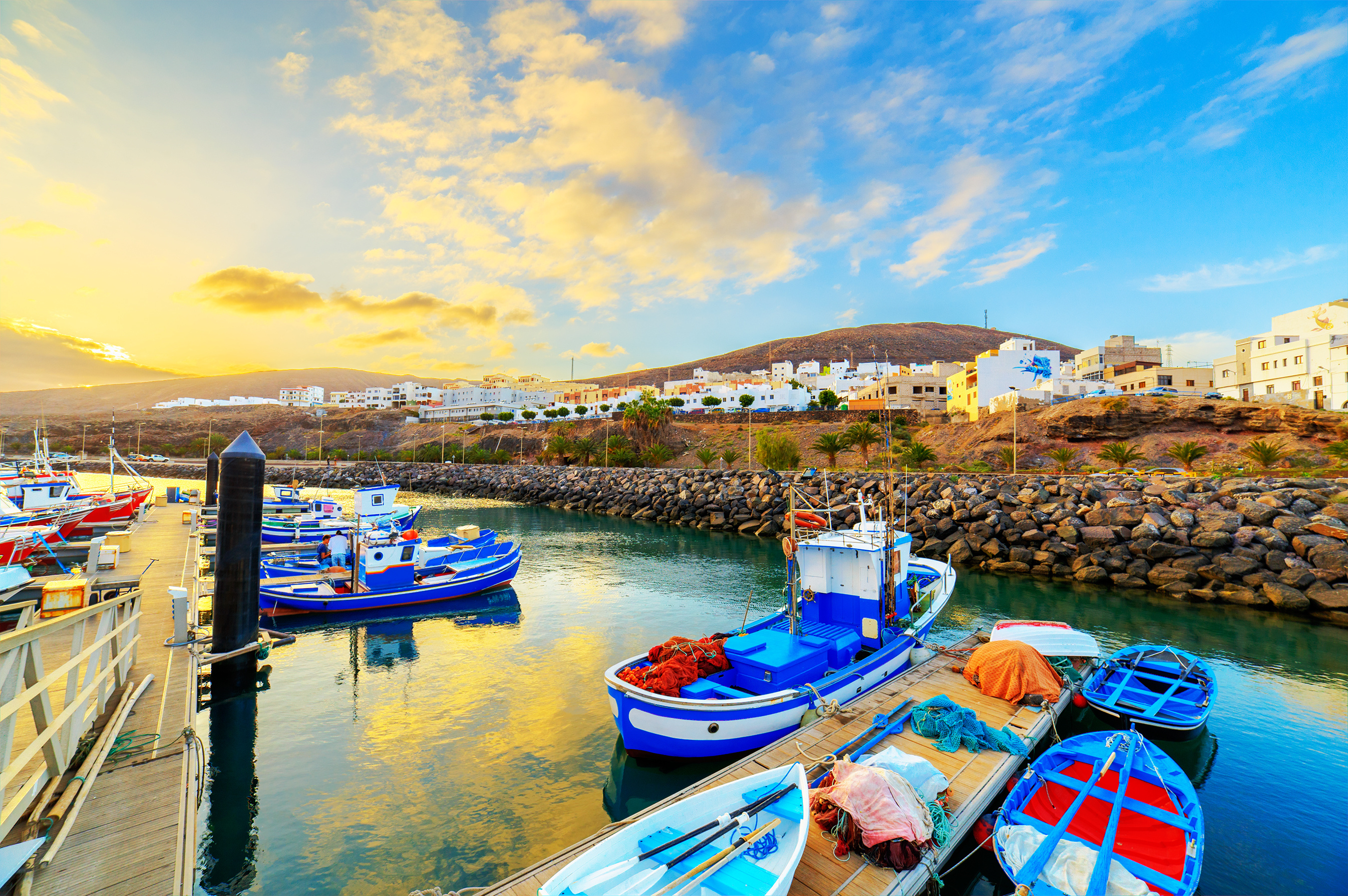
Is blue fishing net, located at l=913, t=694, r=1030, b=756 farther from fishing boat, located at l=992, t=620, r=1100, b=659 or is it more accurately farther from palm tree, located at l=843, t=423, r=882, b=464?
palm tree, located at l=843, t=423, r=882, b=464

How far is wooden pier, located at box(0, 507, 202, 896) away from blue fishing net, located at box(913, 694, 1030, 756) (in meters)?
9.92

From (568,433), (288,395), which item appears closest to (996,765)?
(568,433)

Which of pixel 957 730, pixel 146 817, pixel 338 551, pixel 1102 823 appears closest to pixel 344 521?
pixel 338 551

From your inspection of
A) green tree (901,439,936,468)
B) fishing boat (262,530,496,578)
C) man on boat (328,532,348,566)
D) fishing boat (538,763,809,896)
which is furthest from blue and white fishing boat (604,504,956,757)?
green tree (901,439,936,468)

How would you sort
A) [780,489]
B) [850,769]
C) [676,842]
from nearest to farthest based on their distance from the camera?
[676,842], [850,769], [780,489]

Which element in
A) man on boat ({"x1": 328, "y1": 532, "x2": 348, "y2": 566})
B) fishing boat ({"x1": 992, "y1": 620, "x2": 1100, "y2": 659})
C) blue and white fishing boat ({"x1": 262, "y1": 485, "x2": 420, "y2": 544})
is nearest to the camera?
fishing boat ({"x1": 992, "y1": 620, "x2": 1100, "y2": 659})

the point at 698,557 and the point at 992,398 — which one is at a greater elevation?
the point at 992,398

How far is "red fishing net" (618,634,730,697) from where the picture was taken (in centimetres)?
988

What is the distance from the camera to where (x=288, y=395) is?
19975 centimetres

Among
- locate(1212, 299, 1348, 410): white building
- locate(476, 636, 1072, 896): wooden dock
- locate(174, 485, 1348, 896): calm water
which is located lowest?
locate(174, 485, 1348, 896): calm water

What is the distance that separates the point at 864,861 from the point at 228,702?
1457 centimetres

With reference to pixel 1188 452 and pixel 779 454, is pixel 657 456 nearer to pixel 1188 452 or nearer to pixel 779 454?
pixel 779 454

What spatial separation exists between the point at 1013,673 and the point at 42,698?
1436 centimetres

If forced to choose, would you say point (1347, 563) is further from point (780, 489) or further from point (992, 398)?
point (992, 398)
